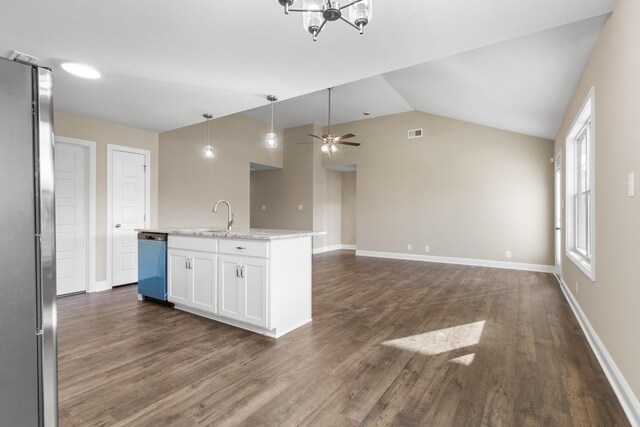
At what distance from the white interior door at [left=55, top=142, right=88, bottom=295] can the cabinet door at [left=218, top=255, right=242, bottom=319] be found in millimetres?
2664

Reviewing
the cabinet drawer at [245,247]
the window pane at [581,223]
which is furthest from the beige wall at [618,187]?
the cabinet drawer at [245,247]

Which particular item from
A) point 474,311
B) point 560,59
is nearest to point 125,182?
point 474,311

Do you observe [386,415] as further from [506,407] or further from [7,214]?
[7,214]

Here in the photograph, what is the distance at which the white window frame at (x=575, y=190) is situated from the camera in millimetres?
2625

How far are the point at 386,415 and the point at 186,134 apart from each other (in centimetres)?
550

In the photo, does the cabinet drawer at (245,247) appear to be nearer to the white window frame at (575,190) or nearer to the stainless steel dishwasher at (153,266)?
the stainless steel dishwasher at (153,266)

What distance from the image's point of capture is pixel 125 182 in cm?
480

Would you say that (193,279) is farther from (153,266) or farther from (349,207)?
(349,207)

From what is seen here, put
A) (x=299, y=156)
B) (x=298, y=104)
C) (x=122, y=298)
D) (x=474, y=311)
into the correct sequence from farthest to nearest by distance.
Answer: (x=299, y=156)
(x=298, y=104)
(x=122, y=298)
(x=474, y=311)

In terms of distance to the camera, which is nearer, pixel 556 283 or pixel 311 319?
pixel 311 319

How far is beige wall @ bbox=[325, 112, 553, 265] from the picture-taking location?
5918 mm

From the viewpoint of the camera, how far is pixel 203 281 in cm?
324

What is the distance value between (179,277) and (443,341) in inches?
109

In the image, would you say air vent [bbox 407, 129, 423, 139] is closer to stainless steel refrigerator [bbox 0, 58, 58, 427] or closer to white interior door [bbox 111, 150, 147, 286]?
white interior door [bbox 111, 150, 147, 286]
